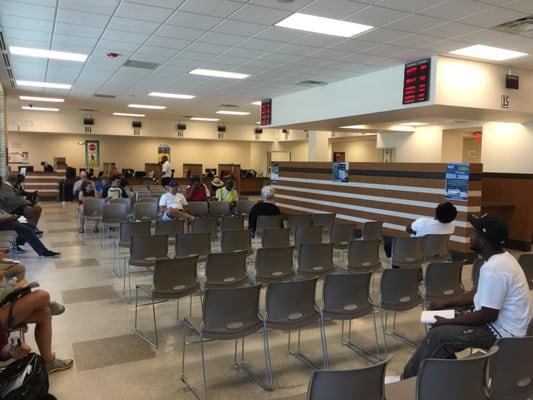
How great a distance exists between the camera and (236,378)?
326cm

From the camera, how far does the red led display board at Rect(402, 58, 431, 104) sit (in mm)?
7098

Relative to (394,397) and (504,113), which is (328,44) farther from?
(394,397)

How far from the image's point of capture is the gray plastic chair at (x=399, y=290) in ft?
12.0

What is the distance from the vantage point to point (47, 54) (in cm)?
757

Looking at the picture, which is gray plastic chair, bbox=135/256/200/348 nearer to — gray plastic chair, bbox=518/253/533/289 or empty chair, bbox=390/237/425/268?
empty chair, bbox=390/237/425/268

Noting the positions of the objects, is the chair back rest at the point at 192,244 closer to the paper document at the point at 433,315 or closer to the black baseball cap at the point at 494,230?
the paper document at the point at 433,315

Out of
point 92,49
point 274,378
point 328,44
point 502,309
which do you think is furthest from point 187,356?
point 92,49

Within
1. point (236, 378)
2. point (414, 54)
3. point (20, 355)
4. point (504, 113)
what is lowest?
point (236, 378)

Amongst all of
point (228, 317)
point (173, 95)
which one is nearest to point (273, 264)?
point (228, 317)

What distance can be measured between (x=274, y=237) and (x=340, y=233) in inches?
44.6

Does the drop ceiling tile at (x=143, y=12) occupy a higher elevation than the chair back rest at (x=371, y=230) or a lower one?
higher

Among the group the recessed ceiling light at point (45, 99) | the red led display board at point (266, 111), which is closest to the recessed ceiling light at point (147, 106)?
the recessed ceiling light at point (45, 99)

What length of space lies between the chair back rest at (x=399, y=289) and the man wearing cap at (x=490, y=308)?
0.92 meters

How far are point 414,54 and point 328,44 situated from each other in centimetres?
153
